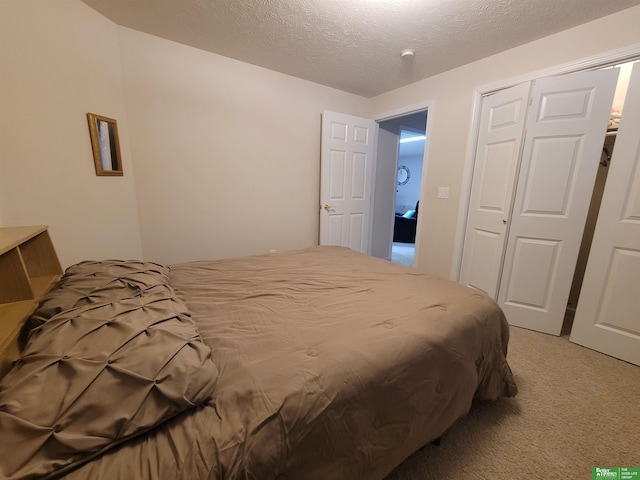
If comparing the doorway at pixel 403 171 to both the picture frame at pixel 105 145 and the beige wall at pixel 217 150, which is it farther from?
the picture frame at pixel 105 145

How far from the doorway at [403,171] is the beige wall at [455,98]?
0.31 meters

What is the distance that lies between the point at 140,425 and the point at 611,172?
3062 mm


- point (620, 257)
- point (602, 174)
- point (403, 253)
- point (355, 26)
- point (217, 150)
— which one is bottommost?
point (403, 253)

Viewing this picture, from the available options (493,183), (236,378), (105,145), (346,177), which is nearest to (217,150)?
(105,145)

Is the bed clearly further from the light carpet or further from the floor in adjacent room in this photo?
the floor in adjacent room

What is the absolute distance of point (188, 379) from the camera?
710 millimetres

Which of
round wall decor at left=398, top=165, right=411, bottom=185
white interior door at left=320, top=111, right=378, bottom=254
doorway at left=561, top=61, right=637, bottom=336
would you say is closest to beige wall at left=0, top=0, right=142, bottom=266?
white interior door at left=320, top=111, right=378, bottom=254

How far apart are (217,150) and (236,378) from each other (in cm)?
251

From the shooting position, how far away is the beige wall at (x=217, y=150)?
7.91 feet

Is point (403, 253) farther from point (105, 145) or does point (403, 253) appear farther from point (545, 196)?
point (105, 145)

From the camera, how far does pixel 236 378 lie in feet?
2.71

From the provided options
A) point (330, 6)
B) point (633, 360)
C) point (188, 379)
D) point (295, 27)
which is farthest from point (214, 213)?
point (633, 360)

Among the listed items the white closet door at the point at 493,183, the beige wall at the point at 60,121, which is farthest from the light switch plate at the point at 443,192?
the beige wall at the point at 60,121

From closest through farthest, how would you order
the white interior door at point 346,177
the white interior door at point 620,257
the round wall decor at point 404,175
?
1. the white interior door at point 620,257
2. the white interior door at point 346,177
3. the round wall decor at point 404,175
